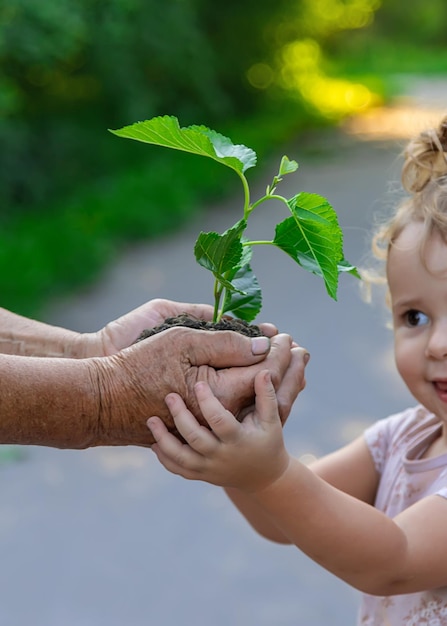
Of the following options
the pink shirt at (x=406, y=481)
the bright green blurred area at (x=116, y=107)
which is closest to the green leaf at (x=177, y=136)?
the pink shirt at (x=406, y=481)

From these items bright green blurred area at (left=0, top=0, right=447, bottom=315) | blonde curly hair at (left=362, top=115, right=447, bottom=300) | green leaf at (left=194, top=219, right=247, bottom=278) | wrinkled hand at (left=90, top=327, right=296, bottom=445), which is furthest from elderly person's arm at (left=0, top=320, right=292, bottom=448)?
bright green blurred area at (left=0, top=0, right=447, bottom=315)

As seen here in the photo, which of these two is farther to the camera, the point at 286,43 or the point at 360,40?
the point at 360,40

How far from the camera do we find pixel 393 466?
2119 mm

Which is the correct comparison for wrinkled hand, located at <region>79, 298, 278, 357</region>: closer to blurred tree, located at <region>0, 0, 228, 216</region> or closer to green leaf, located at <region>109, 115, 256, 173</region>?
green leaf, located at <region>109, 115, 256, 173</region>

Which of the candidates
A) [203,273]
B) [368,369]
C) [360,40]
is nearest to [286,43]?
[203,273]

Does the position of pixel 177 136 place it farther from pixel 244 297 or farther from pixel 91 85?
pixel 91 85

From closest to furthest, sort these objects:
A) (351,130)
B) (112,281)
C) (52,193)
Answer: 1. (112,281)
2. (52,193)
3. (351,130)

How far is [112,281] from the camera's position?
7.81 m

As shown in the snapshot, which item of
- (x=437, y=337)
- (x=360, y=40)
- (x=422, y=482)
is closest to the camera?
(x=437, y=337)

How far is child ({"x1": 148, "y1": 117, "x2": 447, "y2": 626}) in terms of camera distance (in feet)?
5.46

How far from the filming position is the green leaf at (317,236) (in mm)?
1688

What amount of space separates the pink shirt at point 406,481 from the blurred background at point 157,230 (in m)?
0.54

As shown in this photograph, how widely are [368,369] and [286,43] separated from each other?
944cm

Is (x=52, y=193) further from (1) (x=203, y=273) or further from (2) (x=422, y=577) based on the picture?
(2) (x=422, y=577)
